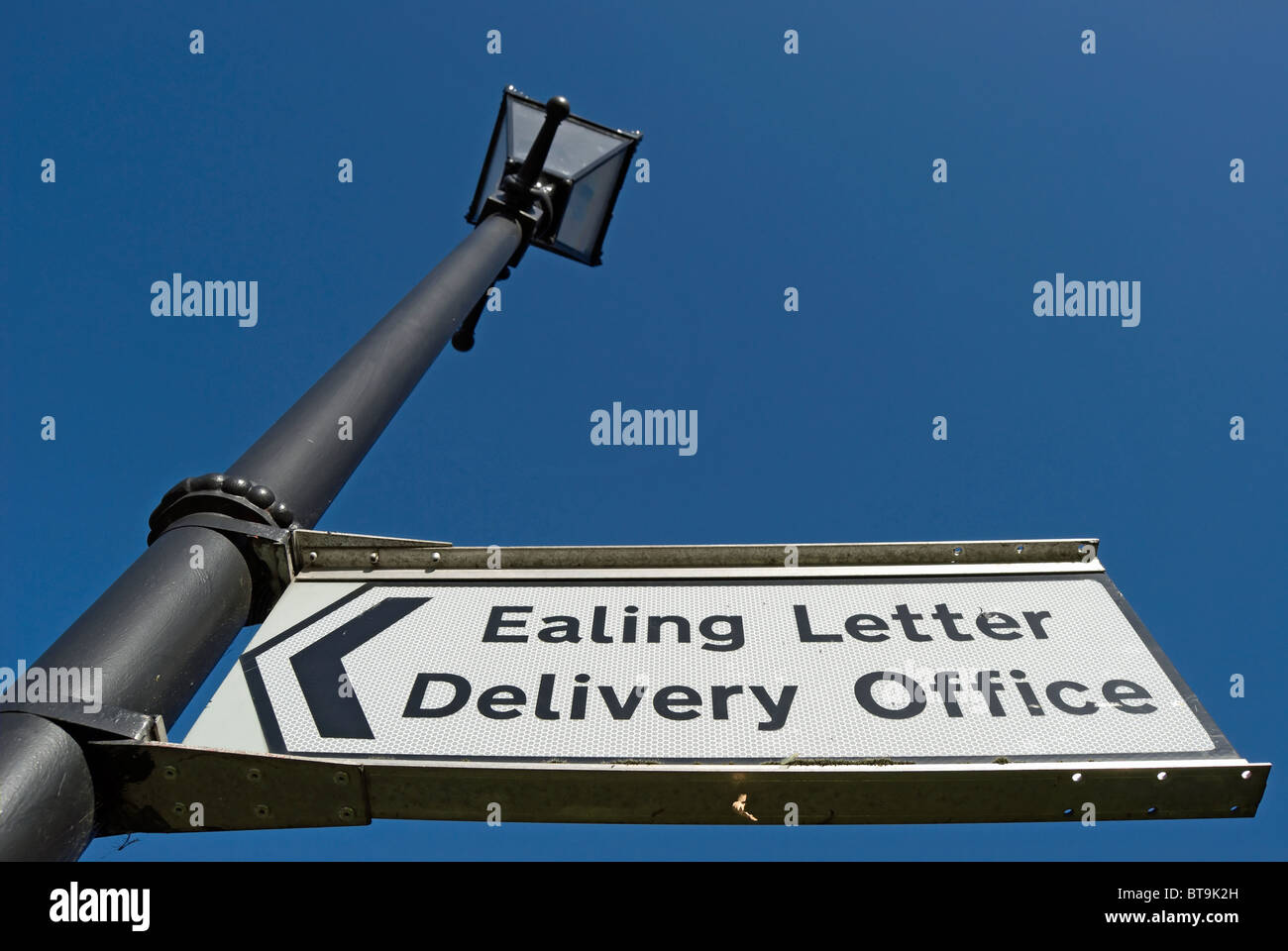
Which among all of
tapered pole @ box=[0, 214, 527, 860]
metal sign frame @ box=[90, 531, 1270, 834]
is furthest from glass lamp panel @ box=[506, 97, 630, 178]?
metal sign frame @ box=[90, 531, 1270, 834]

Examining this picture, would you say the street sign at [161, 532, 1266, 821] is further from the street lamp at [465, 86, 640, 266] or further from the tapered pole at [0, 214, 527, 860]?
the street lamp at [465, 86, 640, 266]

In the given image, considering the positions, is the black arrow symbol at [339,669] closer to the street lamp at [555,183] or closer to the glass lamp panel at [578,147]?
the street lamp at [555,183]

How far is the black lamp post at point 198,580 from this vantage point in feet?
5.21

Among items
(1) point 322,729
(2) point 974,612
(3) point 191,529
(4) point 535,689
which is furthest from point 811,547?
(3) point 191,529

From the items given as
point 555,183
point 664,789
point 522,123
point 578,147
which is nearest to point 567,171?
point 555,183

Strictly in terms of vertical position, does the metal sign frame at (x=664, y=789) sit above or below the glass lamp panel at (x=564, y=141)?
below

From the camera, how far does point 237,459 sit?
7.84 feet

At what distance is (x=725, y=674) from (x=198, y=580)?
1011 mm

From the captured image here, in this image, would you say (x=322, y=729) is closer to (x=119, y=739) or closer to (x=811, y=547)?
(x=119, y=739)

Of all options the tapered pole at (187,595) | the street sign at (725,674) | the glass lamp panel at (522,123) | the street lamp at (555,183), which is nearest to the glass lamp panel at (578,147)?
the street lamp at (555,183)

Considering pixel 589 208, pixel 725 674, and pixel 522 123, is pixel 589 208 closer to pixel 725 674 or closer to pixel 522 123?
pixel 522 123

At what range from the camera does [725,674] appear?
2.12 metres

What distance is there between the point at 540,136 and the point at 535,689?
3173mm

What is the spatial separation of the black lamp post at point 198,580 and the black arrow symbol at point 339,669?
0.16 m
